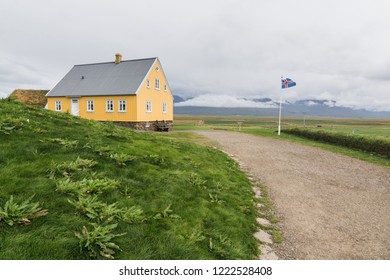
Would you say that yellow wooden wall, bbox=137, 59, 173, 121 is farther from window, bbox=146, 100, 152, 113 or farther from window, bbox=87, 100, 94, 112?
window, bbox=87, 100, 94, 112

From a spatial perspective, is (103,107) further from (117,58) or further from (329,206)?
(329,206)

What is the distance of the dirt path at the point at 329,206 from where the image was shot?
5.09 m

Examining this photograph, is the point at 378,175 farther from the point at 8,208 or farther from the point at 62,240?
the point at 8,208

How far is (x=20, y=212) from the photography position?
12.4 feet

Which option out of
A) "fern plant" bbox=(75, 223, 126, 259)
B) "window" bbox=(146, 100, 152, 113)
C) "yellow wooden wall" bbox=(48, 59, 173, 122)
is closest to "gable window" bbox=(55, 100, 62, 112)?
"yellow wooden wall" bbox=(48, 59, 173, 122)

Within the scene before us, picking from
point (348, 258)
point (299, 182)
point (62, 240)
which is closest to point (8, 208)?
point (62, 240)

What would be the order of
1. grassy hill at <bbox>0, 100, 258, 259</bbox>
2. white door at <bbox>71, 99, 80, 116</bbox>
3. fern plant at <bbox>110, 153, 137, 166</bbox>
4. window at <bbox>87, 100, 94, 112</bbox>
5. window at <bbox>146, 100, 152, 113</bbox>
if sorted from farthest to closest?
white door at <bbox>71, 99, 80, 116</bbox>, window at <bbox>87, 100, 94, 112</bbox>, window at <bbox>146, 100, 152, 113</bbox>, fern plant at <bbox>110, 153, 137, 166</bbox>, grassy hill at <bbox>0, 100, 258, 259</bbox>

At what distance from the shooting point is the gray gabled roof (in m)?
32.3

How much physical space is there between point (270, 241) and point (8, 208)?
17.2 ft

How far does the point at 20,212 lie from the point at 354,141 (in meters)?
22.8

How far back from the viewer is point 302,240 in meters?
5.38

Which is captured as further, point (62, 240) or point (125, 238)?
point (125, 238)

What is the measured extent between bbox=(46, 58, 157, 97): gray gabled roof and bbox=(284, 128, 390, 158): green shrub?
22826mm

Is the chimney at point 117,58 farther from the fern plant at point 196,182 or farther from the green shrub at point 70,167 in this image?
the fern plant at point 196,182
